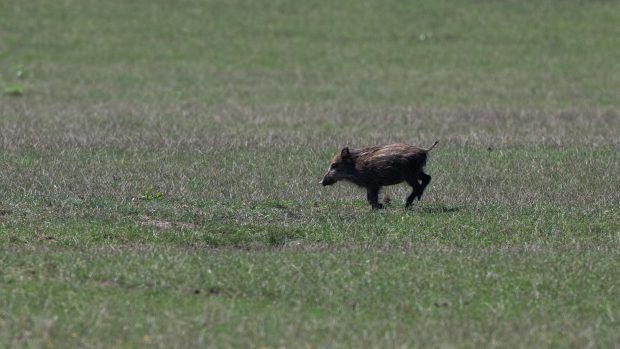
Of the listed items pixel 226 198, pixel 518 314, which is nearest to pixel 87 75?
pixel 226 198

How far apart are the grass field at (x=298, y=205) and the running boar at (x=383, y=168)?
28cm

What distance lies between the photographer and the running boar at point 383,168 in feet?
47.8

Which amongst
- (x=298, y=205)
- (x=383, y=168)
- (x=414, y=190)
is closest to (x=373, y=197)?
(x=383, y=168)

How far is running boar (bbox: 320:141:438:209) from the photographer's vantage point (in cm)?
1458

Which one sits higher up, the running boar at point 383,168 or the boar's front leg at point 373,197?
the running boar at point 383,168

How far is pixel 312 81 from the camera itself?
1292 inches

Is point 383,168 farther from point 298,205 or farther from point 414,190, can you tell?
point 298,205

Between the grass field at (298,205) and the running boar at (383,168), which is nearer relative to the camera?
the grass field at (298,205)

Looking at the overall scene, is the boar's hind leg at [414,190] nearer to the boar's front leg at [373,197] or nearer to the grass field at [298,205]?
the grass field at [298,205]

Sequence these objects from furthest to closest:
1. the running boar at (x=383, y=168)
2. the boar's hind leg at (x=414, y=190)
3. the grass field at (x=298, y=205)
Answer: the boar's hind leg at (x=414, y=190)
the running boar at (x=383, y=168)
the grass field at (x=298, y=205)

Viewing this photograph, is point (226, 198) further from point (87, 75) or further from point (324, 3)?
point (324, 3)

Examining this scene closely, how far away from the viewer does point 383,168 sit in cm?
1459

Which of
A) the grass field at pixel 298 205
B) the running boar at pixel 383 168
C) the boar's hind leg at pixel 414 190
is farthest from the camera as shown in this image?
the boar's hind leg at pixel 414 190

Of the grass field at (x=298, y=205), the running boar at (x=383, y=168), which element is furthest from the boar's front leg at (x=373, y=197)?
the grass field at (x=298, y=205)
